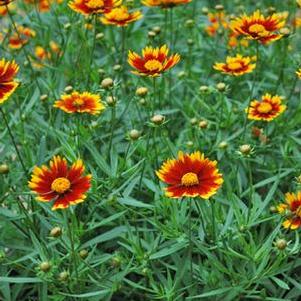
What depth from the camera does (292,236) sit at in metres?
2.85

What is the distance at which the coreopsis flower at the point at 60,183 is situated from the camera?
2156 millimetres

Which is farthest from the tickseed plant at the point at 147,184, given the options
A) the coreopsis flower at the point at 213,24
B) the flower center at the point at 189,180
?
the coreopsis flower at the point at 213,24

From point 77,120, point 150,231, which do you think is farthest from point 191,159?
point 77,120

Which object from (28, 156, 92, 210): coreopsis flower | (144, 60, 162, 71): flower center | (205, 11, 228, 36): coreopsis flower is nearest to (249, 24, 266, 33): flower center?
(144, 60, 162, 71): flower center

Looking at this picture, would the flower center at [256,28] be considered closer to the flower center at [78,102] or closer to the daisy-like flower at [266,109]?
the daisy-like flower at [266,109]

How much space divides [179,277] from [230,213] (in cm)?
34

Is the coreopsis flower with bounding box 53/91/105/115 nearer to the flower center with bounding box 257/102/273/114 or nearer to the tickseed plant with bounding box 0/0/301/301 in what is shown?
the tickseed plant with bounding box 0/0/301/301

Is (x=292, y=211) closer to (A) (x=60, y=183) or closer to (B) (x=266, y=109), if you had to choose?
(B) (x=266, y=109)

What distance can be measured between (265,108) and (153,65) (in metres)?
0.67

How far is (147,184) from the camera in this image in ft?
8.80

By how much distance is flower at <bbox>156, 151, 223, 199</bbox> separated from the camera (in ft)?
6.99

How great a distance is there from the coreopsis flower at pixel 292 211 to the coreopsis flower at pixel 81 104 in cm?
88

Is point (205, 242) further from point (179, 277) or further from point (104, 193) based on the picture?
point (104, 193)

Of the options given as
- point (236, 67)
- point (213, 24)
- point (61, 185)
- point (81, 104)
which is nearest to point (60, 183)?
point (61, 185)
